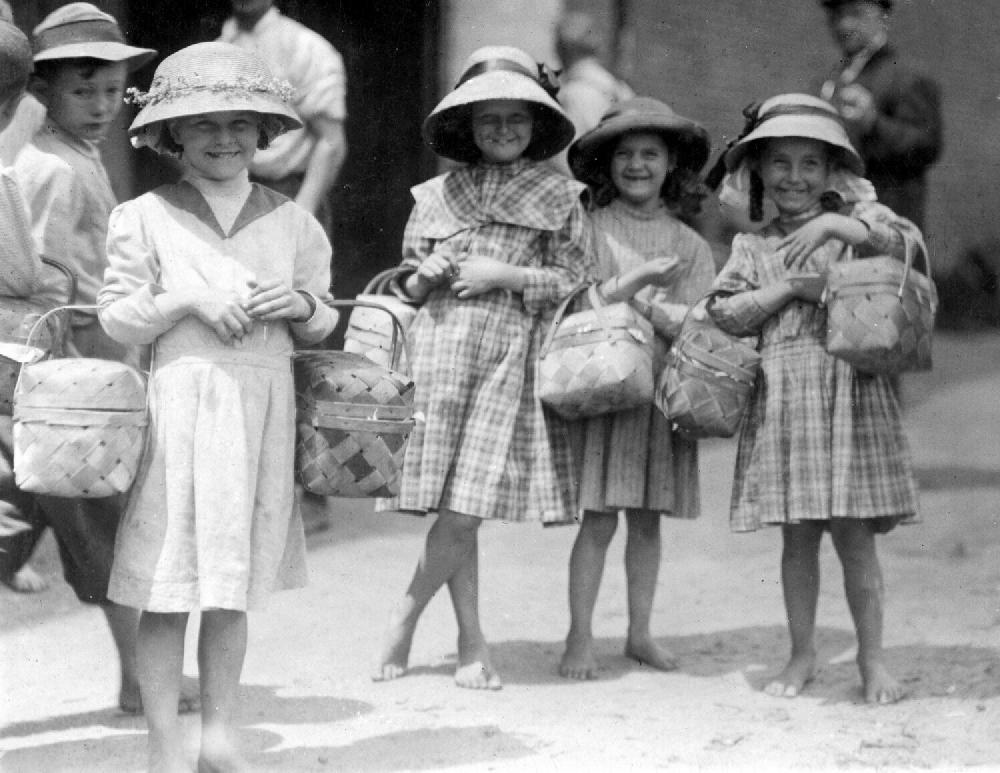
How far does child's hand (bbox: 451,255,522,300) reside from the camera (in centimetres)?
439

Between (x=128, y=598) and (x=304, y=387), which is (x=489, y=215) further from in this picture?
(x=128, y=598)

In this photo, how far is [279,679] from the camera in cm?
447

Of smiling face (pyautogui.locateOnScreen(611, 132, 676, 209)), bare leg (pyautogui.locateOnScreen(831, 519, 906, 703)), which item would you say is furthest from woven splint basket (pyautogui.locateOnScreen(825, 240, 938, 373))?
smiling face (pyautogui.locateOnScreen(611, 132, 676, 209))

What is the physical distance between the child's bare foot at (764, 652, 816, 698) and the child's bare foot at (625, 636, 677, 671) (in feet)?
1.24

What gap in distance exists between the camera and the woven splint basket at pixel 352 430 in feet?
11.2

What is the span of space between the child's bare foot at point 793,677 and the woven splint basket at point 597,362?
3.00 ft

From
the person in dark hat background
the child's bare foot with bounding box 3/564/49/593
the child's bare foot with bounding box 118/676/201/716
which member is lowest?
the child's bare foot with bounding box 118/676/201/716

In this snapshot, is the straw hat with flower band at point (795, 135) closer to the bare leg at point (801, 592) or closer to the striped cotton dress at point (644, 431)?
the striped cotton dress at point (644, 431)

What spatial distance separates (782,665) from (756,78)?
3.77 m

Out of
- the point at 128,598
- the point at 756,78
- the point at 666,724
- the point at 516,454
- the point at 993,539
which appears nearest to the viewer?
the point at 128,598

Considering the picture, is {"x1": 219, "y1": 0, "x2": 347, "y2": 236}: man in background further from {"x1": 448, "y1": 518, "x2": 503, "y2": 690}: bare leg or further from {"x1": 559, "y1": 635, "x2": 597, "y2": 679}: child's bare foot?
{"x1": 559, "y1": 635, "x2": 597, "y2": 679}: child's bare foot

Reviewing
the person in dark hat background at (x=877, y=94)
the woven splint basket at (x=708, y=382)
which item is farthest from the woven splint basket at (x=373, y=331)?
the person in dark hat background at (x=877, y=94)

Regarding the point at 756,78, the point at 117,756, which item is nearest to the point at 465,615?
the point at 117,756

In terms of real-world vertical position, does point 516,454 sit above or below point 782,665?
above
